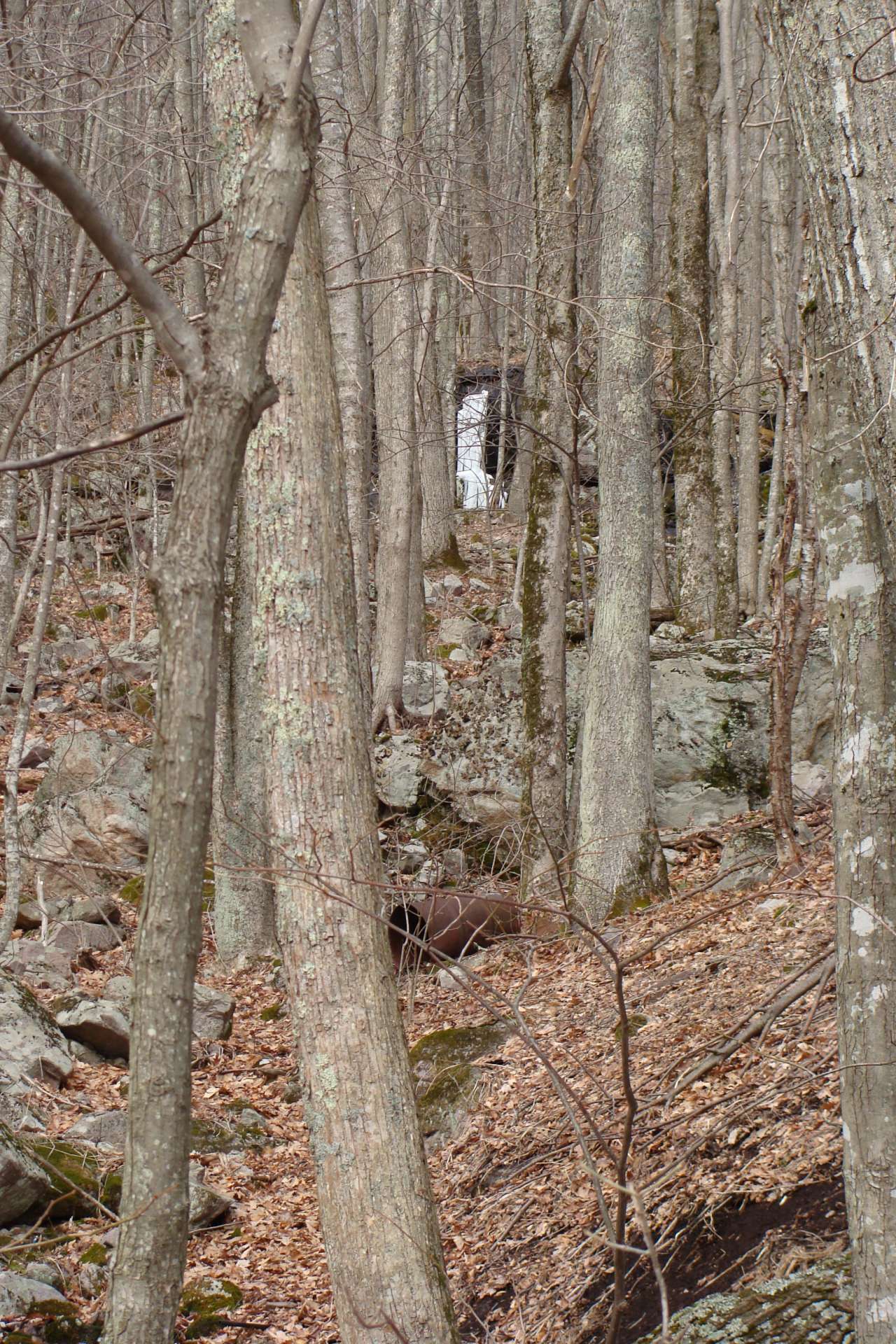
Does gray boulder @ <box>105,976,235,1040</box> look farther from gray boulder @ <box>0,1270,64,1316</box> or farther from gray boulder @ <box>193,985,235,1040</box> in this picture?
gray boulder @ <box>0,1270,64,1316</box>

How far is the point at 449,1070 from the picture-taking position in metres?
6.30

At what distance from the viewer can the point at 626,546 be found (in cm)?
806

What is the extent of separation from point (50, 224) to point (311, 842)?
9.85 m

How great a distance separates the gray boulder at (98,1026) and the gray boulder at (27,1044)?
0.52ft

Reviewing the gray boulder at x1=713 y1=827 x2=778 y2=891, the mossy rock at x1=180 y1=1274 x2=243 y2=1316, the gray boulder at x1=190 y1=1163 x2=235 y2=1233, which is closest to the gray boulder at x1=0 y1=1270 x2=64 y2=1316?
the mossy rock at x1=180 y1=1274 x2=243 y2=1316

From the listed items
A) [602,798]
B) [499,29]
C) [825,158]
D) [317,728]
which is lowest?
[602,798]

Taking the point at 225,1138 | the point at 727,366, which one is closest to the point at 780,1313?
the point at 225,1138

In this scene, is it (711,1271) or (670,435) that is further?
(670,435)

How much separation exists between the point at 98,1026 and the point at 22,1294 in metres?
2.39

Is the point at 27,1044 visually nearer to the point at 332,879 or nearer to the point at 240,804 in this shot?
the point at 240,804

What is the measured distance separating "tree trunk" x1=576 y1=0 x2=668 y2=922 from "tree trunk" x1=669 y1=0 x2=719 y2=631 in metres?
3.09

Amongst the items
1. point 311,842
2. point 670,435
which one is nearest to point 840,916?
point 311,842

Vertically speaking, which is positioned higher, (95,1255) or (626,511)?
(626,511)

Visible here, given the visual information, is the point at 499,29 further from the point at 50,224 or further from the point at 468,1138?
the point at 468,1138
